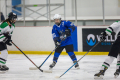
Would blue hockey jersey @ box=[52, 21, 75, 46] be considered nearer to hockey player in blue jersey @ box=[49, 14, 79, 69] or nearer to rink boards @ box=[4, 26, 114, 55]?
hockey player in blue jersey @ box=[49, 14, 79, 69]

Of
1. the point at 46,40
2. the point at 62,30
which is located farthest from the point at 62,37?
the point at 46,40

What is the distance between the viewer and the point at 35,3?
6961mm

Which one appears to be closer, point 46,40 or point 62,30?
point 62,30

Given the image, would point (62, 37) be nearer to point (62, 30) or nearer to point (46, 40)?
point (62, 30)

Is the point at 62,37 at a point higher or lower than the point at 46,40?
higher

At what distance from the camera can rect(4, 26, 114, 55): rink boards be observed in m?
5.93

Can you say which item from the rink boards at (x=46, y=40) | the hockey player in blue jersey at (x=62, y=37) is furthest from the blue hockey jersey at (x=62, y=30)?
the rink boards at (x=46, y=40)

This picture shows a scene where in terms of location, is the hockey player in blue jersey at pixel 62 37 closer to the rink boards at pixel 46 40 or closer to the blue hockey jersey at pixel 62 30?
the blue hockey jersey at pixel 62 30

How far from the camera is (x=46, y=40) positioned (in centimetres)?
629

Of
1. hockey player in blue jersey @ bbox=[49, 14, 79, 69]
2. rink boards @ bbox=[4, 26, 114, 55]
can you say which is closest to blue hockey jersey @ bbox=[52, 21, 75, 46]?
hockey player in blue jersey @ bbox=[49, 14, 79, 69]

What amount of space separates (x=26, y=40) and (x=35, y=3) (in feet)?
4.43

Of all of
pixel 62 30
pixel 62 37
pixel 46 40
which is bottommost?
pixel 46 40

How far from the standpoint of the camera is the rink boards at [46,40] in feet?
19.5

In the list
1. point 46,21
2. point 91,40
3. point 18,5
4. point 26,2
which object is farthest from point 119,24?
point 18,5
